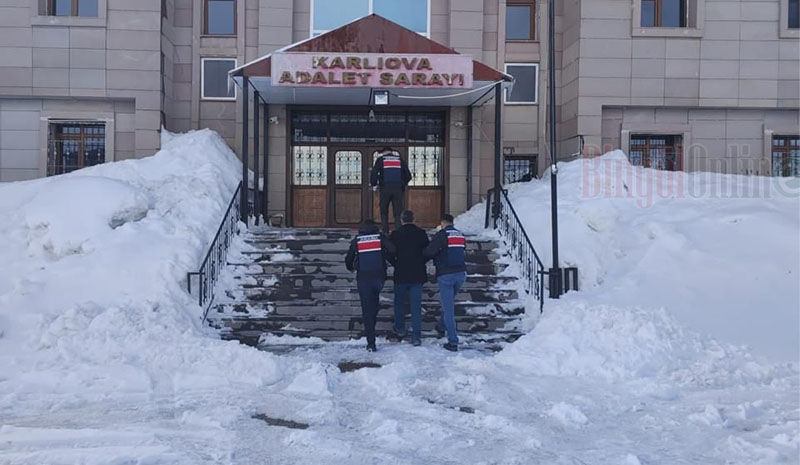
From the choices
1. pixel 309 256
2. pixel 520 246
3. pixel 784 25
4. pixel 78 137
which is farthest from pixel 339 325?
pixel 784 25

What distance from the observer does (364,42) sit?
503 inches

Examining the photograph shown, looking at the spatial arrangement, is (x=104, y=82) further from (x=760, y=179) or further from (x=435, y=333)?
(x=760, y=179)

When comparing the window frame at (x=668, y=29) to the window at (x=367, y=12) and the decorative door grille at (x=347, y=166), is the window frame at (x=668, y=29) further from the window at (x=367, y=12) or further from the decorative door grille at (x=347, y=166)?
the decorative door grille at (x=347, y=166)

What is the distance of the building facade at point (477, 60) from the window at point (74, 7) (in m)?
0.03

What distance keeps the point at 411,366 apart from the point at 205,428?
267 cm

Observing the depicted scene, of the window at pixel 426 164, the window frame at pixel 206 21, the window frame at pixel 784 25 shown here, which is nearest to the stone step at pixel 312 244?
the window at pixel 426 164

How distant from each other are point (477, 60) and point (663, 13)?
4726 millimetres

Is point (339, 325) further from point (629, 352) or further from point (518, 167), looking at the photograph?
point (518, 167)

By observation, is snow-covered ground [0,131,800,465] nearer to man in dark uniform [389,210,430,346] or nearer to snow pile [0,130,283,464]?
snow pile [0,130,283,464]

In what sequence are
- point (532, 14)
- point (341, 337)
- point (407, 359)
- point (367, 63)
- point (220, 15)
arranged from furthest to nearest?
point (532, 14) < point (220, 15) < point (367, 63) < point (341, 337) < point (407, 359)

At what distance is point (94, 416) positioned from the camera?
20.8 feet

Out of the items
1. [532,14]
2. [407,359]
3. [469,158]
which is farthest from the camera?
[532,14]

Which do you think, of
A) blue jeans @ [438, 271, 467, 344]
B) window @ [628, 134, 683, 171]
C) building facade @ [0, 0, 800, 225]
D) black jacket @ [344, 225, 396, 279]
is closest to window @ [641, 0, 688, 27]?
building facade @ [0, 0, 800, 225]

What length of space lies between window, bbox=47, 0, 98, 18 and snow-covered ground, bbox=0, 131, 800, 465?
4543 millimetres
